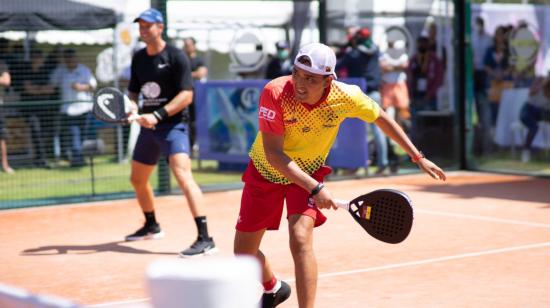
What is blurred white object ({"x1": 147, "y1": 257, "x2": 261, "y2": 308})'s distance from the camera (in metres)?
2.68

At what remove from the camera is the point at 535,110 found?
13914 mm

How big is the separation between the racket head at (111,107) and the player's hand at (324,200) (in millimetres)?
3548

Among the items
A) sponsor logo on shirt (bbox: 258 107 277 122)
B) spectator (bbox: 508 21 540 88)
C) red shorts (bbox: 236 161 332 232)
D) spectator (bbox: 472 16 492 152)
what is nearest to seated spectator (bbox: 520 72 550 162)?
spectator (bbox: 508 21 540 88)

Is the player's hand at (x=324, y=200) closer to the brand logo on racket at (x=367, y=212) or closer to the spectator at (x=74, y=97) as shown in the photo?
the brand logo on racket at (x=367, y=212)

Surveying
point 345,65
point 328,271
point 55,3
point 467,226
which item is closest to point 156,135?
point 328,271

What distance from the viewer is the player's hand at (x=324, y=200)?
530 cm

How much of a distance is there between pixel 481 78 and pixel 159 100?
22.6 ft

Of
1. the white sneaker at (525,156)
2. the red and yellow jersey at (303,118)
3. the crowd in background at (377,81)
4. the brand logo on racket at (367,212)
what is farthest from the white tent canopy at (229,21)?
the brand logo on racket at (367,212)

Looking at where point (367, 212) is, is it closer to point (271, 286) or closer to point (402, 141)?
point (402, 141)

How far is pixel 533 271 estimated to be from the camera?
7.38m

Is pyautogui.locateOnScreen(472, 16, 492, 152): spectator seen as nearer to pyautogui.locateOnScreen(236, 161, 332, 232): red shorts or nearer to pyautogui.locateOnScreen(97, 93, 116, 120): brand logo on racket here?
pyautogui.locateOnScreen(97, 93, 116, 120): brand logo on racket

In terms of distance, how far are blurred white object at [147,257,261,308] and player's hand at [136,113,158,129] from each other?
5864 millimetres

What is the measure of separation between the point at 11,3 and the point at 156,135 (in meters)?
3.74

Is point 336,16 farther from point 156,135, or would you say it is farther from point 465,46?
point 156,135
